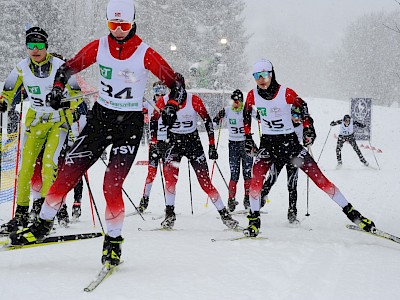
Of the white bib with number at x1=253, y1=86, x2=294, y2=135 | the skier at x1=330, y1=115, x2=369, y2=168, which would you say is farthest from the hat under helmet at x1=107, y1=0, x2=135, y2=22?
the skier at x1=330, y1=115, x2=369, y2=168

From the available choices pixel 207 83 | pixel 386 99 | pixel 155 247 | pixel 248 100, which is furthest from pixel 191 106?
pixel 386 99

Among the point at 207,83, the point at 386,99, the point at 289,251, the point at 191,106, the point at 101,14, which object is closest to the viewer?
the point at 289,251

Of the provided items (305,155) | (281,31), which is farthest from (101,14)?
(281,31)

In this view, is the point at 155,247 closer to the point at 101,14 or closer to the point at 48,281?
the point at 48,281

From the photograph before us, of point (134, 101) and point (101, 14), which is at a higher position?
point (101, 14)

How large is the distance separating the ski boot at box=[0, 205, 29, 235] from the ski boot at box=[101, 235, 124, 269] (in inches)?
69.6

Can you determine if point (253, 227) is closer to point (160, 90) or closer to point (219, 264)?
point (219, 264)

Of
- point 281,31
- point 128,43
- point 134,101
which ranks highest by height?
point 281,31

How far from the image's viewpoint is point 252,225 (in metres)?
5.66

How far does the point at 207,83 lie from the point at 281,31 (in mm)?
68762

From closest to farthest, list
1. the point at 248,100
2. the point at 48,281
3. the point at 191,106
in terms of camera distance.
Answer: the point at 48,281 < the point at 248,100 < the point at 191,106

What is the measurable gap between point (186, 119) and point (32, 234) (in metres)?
3.29

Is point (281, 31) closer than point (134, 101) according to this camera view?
No

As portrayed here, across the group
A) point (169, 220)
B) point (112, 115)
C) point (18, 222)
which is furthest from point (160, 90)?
point (112, 115)
